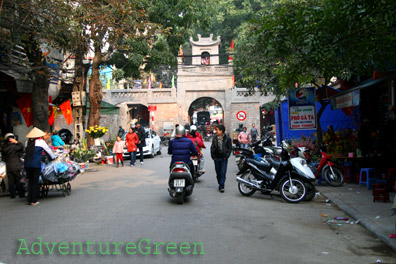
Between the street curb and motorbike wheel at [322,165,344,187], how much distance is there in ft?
7.21

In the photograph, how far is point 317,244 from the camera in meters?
5.57

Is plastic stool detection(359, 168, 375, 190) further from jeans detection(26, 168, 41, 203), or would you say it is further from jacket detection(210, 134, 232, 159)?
jeans detection(26, 168, 41, 203)

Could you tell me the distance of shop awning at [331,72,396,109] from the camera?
10613 mm

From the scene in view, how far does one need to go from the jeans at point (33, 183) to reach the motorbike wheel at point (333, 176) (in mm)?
7346

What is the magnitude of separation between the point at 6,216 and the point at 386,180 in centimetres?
828

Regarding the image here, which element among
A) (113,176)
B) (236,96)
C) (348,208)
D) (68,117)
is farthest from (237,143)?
(236,96)

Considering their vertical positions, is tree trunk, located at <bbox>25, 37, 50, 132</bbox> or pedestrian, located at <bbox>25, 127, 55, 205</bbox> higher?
tree trunk, located at <bbox>25, 37, 50, 132</bbox>

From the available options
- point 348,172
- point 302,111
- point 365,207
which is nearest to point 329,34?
point 365,207

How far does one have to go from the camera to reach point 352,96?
11.2 m

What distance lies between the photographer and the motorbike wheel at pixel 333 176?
10.8m

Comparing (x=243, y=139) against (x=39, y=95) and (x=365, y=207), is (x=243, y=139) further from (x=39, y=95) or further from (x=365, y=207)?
(x=365, y=207)

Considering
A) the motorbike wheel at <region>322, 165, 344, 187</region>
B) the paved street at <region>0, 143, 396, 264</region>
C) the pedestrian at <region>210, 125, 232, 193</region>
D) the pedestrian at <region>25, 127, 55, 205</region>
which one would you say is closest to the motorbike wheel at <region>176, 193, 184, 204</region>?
the paved street at <region>0, 143, 396, 264</region>

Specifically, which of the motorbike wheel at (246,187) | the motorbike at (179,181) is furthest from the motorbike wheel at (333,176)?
the motorbike at (179,181)

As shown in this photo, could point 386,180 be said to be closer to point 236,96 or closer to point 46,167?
point 46,167
